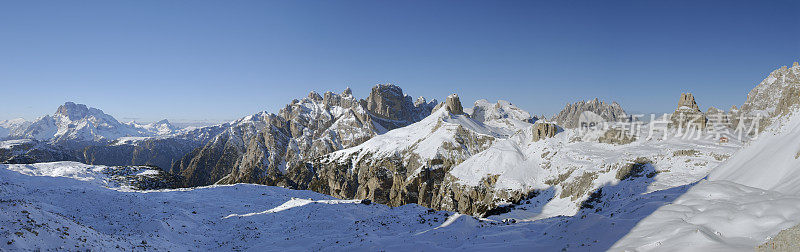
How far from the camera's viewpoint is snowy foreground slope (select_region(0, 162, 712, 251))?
16.8 m

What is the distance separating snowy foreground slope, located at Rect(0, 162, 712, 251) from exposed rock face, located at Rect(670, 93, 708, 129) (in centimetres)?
5347

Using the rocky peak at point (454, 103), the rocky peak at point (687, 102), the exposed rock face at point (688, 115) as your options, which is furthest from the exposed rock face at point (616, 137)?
the rocky peak at point (454, 103)

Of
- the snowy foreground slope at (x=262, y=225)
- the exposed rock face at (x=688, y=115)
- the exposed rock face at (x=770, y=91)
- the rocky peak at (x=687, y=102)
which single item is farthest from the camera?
the exposed rock face at (x=770, y=91)

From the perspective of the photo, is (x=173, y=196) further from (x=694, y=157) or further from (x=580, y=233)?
(x=694, y=157)

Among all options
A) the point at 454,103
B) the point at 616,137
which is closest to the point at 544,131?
the point at 616,137

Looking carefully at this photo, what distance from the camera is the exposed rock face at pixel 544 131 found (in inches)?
3858

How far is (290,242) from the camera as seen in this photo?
986 inches

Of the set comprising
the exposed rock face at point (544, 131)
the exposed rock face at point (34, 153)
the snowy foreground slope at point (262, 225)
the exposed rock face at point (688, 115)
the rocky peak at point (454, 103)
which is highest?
the rocky peak at point (454, 103)

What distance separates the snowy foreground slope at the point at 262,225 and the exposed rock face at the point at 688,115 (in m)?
53.5

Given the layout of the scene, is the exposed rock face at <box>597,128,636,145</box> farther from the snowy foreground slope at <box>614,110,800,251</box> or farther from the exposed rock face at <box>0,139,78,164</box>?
the exposed rock face at <box>0,139,78,164</box>

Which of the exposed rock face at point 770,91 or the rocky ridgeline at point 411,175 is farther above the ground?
the exposed rock face at point 770,91

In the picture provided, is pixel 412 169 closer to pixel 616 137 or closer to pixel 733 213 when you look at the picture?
pixel 616 137

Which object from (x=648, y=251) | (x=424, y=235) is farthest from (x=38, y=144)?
(x=648, y=251)

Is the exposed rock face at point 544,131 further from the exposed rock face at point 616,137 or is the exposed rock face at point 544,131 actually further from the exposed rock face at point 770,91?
the exposed rock face at point 770,91
